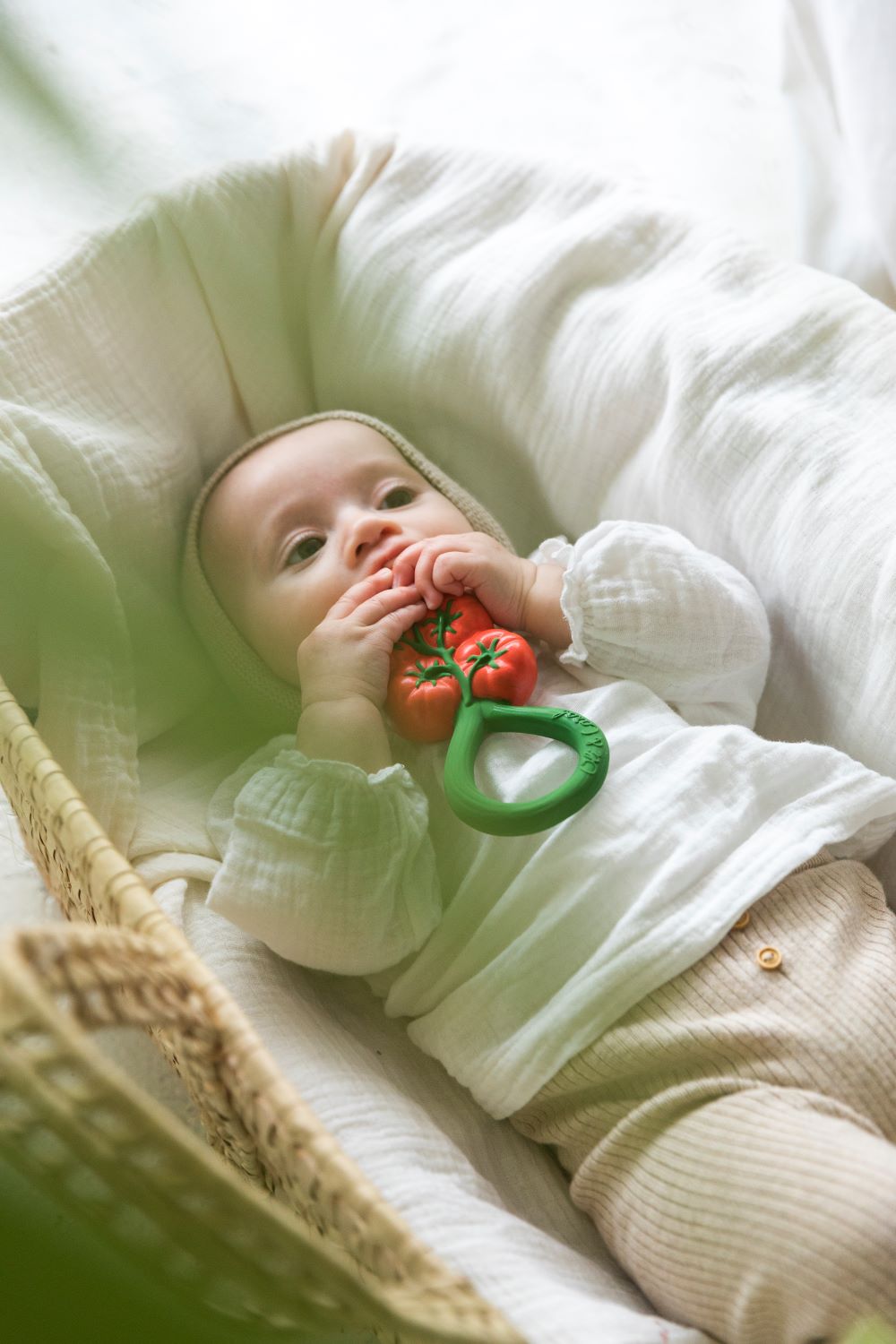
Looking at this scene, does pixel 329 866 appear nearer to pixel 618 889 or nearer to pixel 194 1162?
pixel 618 889

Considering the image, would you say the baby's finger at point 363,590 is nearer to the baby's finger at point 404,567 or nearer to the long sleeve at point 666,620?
the baby's finger at point 404,567

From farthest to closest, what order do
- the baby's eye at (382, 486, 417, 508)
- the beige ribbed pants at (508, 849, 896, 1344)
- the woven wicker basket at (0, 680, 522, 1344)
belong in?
the baby's eye at (382, 486, 417, 508) → the beige ribbed pants at (508, 849, 896, 1344) → the woven wicker basket at (0, 680, 522, 1344)

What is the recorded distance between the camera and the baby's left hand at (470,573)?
851 mm

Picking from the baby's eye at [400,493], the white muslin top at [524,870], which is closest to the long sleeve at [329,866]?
the white muslin top at [524,870]

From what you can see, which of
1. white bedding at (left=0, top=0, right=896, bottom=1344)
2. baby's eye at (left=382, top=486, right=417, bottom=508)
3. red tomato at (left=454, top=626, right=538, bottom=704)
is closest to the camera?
white bedding at (left=0, top=0, right=896, bottom=1344)

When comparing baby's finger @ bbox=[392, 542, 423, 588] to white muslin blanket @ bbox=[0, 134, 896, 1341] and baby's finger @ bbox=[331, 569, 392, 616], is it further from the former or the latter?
white muslin blanket @ bbox=[0, 134, 896, 1341]

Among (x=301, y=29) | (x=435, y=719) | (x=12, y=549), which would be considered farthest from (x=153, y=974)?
(x=301, y=29)

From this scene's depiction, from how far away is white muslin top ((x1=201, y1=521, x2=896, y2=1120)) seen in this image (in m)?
0.74

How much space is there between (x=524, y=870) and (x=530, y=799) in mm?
46

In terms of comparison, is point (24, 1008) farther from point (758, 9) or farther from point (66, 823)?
point (758, 9)

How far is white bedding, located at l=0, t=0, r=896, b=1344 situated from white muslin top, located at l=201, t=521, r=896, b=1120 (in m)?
0.06

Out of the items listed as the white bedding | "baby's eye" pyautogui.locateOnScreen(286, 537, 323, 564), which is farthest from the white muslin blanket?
"baby's eye" pyautogui.locateOnScreen(286, 537, 323, 564)

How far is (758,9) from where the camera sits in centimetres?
167

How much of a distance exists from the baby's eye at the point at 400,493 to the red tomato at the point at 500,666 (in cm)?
17
